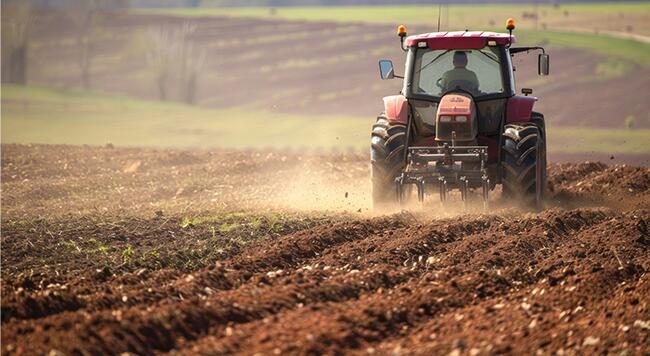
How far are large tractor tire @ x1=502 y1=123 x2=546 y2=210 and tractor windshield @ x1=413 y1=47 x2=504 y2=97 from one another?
0.67m

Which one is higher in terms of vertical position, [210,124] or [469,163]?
[469,163]

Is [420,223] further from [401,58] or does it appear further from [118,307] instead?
[401,58]

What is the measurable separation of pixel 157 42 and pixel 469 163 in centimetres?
3692

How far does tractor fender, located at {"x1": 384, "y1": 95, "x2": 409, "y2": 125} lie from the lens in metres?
14.3

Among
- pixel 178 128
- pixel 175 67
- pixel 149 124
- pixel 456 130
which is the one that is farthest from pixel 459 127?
pixel 175 67

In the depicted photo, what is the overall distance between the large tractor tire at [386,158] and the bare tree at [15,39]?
3782 cm

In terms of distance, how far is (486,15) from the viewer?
6350 cm

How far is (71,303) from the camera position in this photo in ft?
27.7

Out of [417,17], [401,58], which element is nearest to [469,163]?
[401,58]

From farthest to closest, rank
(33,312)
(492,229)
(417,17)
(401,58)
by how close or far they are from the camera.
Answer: (417,17) → (401,58) → (492,229) → (33,312)

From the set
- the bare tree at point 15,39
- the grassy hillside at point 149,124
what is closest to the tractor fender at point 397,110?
the grassy hillside at point 149,124

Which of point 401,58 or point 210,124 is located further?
point 401,58

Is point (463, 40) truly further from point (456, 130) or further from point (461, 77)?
point (456, 130)

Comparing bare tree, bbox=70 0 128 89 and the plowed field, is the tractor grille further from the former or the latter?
bare tree, bbox=70 0 128 89
